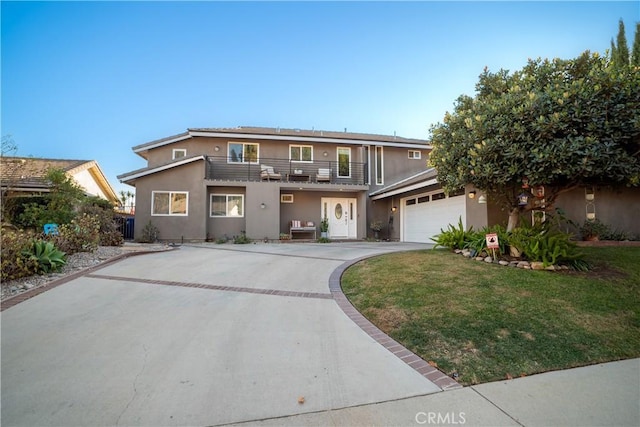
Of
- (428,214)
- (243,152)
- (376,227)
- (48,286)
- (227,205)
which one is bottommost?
(48,286)

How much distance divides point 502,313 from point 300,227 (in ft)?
39.3

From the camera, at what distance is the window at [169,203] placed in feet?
46.6

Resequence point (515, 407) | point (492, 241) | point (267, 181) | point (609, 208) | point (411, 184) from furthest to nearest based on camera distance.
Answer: point (267, 181)
point (411, 184)
point (609, 208)
point (492, 241)
point (515, 407)

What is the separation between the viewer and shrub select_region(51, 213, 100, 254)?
25.5ft

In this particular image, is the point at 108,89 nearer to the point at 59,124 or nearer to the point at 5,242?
the point at 59,124

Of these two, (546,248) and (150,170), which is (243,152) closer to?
(150,170)

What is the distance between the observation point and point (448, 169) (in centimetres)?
771

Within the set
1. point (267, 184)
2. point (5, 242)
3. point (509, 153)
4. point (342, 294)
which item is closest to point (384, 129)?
point (267, 184)

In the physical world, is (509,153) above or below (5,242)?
above

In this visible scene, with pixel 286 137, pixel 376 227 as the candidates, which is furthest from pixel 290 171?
pixel 376 227

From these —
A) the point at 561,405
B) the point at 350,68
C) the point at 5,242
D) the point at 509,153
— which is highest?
the point at 350,68

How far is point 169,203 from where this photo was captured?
1431 centimetres

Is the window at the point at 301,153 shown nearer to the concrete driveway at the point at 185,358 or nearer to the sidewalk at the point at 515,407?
the concrete driveway at the point at 185,358

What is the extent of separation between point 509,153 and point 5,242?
33.8 feet
